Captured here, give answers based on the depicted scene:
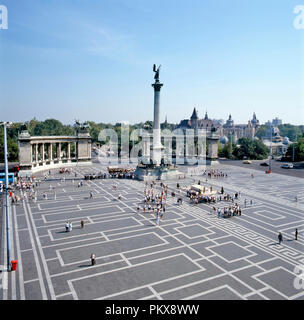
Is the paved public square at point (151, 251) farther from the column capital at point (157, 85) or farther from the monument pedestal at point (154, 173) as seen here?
the column capital at point (157, 85)

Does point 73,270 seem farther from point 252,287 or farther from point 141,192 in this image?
point 141,192

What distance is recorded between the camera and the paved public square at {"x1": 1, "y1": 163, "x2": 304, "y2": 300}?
18.3m

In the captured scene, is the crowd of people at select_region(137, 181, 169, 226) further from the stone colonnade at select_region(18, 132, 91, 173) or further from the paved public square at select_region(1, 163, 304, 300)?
the stone colonnade at select_region(18, 132, 91, 173)

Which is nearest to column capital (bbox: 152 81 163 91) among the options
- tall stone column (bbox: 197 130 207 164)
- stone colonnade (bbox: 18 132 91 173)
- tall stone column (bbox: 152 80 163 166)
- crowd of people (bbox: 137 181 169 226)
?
tall stone column (bbox: 152 80 163 166)

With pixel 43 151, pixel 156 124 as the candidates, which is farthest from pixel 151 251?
pixel 43 151

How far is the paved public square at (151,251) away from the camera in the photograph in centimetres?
1834

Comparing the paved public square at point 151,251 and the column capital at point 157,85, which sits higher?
the column capital at point 157,85

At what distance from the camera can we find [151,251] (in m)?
24.1

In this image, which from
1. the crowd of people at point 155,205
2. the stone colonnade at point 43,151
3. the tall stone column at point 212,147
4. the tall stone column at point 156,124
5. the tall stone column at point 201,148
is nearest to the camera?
the crowd of people at point 155,205

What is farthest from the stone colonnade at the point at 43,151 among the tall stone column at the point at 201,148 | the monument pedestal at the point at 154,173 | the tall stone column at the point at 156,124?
the tall stone column at the point at 201,148

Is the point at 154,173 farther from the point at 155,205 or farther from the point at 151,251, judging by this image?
the point at 151,251

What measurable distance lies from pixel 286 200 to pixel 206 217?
16144 millimetres
